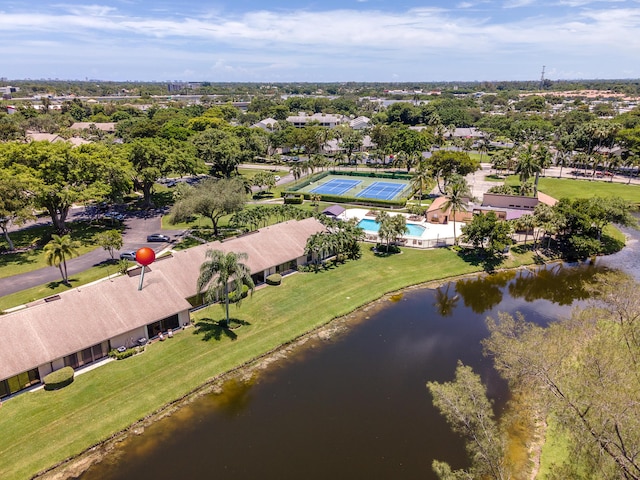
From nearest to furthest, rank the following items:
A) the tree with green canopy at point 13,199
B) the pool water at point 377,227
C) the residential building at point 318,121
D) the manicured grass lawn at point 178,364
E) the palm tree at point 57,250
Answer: the manicured grass lawn at point 178,364
the palm tree at point 57,250
the tree with green canopy at point 13,199
the pool water at point 377,227
the residential building at point 318,121

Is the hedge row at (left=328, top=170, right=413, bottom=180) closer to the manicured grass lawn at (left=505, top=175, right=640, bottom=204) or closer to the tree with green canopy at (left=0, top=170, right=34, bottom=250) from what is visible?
the manicured grass lawn at (left=505, top=175, right=640, bottom=204)

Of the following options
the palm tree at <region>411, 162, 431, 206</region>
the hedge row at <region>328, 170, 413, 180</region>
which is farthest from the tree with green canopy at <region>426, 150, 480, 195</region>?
the hedge row at <region>328, 170, 413, 180</region>

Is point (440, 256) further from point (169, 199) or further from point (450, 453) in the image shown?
point (169, 199)

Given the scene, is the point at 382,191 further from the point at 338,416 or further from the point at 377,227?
the point at 338,416

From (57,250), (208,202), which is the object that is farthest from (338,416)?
(208,202)

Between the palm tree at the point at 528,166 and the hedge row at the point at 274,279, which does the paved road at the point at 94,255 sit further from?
the palm tree at the point at 528,166

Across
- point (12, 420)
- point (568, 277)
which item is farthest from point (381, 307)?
point (12, 420)

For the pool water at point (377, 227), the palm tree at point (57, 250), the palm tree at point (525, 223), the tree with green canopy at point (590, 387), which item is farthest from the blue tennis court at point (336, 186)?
the tree with green canopy at point (590, 387)
